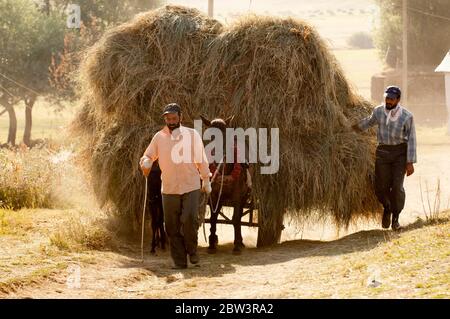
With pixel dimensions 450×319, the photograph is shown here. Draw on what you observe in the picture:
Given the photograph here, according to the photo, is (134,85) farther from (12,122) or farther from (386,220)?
(12,122)

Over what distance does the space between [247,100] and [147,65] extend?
1.51 m

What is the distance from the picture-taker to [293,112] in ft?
41.7

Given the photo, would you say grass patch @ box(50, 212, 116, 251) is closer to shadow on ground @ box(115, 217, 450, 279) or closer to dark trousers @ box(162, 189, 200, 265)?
shadow on ground @ box(115, 217, 450, 279)

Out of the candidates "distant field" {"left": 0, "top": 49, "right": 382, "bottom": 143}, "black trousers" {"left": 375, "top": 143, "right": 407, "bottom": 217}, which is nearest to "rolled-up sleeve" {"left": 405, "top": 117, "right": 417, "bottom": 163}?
"black trousers" {"left": 375, "top": 143, "right": 407, "bottom": 217}

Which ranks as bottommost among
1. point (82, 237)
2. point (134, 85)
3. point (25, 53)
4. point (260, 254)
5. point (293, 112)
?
point (260, 254)

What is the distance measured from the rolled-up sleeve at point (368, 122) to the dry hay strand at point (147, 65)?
7.35 feet

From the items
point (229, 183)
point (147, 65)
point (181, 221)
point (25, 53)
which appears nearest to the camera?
point (181, 221)

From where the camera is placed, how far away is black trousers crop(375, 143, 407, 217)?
1233 centimetres

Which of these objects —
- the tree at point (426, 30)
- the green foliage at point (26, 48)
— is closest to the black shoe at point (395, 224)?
the green foliage at point (26, 48)

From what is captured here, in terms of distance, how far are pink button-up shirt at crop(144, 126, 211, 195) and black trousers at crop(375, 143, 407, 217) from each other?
9.43 ft

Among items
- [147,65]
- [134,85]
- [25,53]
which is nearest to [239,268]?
[134,85]

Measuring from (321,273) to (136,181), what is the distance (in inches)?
159

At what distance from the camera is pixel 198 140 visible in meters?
10.4
